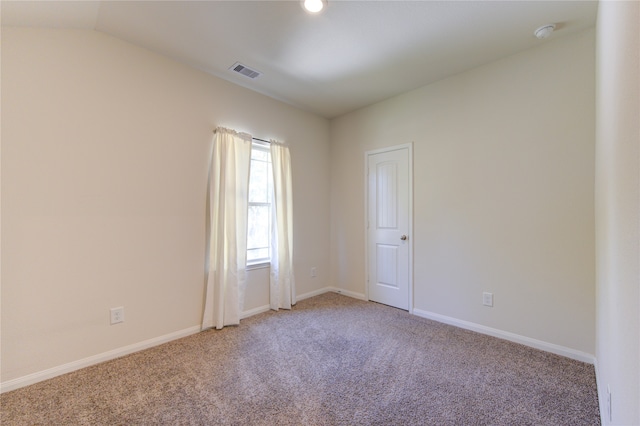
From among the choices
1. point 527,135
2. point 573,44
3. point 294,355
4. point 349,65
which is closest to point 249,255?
point 294,355

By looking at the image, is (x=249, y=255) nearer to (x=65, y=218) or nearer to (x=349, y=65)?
(x=65, y=218)

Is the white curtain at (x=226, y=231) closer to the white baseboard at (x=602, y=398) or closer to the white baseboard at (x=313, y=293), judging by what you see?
the white baseboard at (x=313, y=293)

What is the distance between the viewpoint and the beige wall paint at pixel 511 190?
2236 mm

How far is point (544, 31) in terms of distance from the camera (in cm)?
220

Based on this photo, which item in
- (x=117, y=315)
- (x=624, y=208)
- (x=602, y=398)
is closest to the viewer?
(x=624, y=208)

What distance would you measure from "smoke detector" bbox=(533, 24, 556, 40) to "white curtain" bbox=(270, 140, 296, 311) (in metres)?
2.73

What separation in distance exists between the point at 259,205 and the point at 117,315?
5.88 feet

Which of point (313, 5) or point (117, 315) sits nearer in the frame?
point (313, 5)

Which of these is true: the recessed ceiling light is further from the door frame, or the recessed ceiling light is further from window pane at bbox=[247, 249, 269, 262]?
window pane at bbox=[247, 249, 269, 262]

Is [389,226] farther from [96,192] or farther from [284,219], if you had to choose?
[96,192]

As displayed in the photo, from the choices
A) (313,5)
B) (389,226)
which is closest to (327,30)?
(313,5)

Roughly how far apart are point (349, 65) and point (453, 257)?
2.34 metres

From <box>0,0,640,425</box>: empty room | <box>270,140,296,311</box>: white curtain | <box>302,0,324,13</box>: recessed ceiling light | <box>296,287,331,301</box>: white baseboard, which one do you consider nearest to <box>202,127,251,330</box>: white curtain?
<box>0,0,640,425</box>: empty room

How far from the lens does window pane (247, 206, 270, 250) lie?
3.41 m
